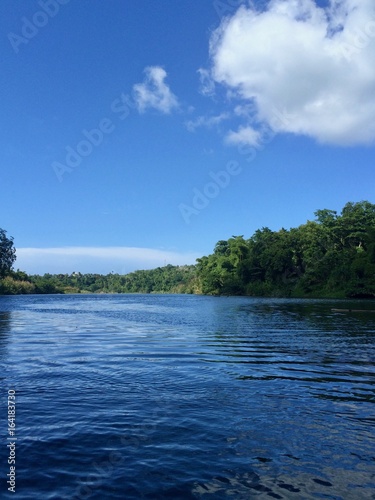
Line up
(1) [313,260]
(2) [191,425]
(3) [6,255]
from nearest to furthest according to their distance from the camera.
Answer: (2) [191,425], (1) [313,260], (3) [6,255]

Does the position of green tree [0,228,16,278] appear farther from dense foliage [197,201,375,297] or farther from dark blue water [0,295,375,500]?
dark blue water [0,295,375,500]

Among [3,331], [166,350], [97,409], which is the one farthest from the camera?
[3,331]

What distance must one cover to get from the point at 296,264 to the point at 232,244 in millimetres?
36784

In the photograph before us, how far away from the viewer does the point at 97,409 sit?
10.5m

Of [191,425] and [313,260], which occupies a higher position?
[313,260]

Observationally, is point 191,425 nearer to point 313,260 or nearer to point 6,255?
point 313,260

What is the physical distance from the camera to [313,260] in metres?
106

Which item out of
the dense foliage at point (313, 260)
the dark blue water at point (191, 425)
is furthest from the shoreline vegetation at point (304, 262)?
the dark blue water at point (191, 425)

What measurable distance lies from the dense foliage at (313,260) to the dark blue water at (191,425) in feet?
249

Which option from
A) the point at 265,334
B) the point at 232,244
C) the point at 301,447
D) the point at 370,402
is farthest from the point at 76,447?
the point at 232,244

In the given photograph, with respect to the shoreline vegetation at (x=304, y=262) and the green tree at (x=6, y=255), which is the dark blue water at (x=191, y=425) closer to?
the shoreline vegetation at (x=304, y=262)

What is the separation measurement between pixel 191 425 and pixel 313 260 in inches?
4024

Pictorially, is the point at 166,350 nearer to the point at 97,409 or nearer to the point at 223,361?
the point at 223,361

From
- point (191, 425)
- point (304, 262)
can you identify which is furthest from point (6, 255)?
point (191, 425)
